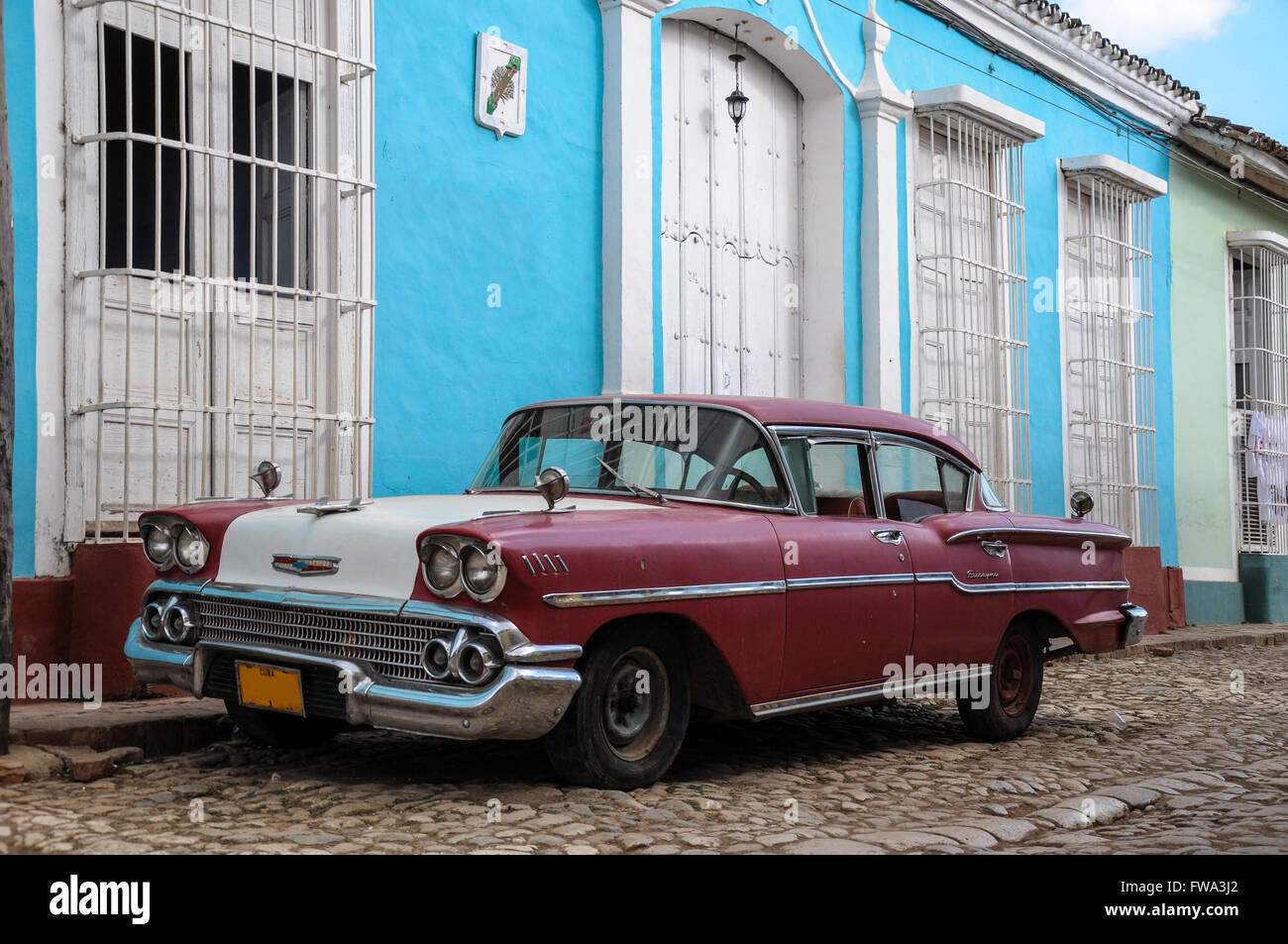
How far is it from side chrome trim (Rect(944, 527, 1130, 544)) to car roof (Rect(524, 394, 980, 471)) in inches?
17.5

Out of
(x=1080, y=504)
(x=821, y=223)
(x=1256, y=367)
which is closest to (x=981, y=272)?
(x=821, y=223)

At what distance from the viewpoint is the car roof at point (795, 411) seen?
504cm

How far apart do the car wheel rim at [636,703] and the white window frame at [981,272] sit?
687cm

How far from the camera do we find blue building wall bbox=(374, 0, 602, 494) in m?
7.23

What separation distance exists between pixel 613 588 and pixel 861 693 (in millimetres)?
1324

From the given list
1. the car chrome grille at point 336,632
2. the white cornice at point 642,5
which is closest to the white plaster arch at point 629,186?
the white cornice at point 642,5

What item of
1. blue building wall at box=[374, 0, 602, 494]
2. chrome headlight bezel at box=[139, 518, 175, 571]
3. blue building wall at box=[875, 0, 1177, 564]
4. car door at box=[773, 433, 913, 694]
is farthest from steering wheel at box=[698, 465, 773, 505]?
blue building wall at box=[875, 0, 1177, 564]

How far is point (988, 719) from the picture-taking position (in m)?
5.79

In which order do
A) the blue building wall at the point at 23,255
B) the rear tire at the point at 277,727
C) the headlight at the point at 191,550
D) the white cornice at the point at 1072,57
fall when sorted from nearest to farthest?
1. the headlight at the point at 191,550
2. the rear tire at the point at 277,727
3. the blue building wall at the point at 23,255
4. the white cornice at the point at 1072,57

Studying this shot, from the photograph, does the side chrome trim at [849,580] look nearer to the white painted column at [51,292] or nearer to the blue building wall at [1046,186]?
the white painted column at [51,292]

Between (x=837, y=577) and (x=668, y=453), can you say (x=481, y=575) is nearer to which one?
(x=668, y=453)

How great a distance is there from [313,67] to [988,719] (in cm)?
442
